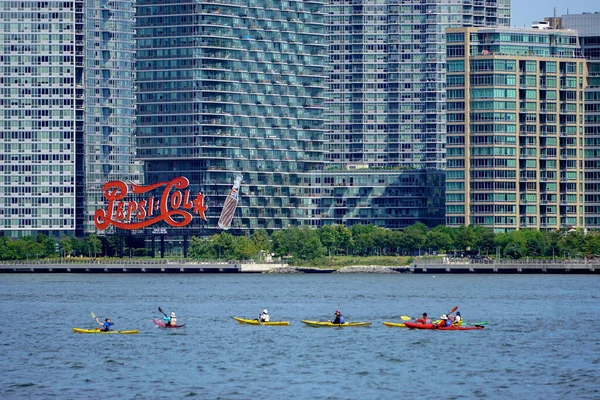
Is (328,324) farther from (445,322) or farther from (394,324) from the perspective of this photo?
(445,322)

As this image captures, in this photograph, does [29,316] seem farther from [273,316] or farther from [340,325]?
[340,325]

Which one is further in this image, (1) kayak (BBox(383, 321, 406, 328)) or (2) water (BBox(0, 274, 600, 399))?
(1) kayak (BBox(383, 321, 406, 328))

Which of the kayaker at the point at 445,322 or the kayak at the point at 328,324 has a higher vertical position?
the kayaker at the point at 445,322

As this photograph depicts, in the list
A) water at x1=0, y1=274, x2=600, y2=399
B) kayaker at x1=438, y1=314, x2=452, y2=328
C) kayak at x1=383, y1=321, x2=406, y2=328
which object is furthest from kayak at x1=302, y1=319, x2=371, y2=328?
kayaker at x1=438, y1=314, x2=452, y2=328

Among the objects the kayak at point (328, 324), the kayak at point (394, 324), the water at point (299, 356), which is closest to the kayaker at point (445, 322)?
the water at point (299, 356)

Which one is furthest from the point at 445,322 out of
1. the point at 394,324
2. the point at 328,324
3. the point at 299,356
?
the point at 299,356

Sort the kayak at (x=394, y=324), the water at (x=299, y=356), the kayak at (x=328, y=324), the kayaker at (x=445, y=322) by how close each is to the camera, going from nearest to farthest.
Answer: the water at (x=299, y=356) < the kayaker at (x=445, y=322) < the kayak at (x=328, y=324) < the kayak at (x=394, y=324)

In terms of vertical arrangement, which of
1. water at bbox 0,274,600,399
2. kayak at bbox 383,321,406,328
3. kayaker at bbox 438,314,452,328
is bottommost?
water at bbox 0,274,600,399

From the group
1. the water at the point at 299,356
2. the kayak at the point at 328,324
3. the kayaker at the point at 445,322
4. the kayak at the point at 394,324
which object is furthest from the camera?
the kayak at the point at 394,324

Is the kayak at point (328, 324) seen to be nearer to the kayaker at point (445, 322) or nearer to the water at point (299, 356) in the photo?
the water at point (299, 356)

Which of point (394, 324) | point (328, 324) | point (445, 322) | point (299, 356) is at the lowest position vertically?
point (299, 356)

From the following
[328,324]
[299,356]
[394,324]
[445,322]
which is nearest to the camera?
[299,356]

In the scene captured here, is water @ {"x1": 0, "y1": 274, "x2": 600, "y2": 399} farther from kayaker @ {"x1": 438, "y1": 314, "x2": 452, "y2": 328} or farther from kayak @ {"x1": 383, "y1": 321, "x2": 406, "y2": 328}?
kayaker @ {"x1": 438, "y1": 314, "x2": 452, "y2": 328}

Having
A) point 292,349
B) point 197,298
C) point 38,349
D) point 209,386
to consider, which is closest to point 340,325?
point 292,349
